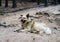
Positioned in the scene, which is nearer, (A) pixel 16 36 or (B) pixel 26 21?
(A) pixel 16 36

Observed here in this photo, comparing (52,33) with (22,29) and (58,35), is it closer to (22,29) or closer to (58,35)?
(58,35)

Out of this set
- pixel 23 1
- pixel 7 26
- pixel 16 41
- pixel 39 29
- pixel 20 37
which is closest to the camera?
pixel 16 41

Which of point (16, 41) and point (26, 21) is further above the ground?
point (26, 21)

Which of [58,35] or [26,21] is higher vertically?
[26,21]

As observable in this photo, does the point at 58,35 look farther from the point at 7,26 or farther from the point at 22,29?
the point at 7,26

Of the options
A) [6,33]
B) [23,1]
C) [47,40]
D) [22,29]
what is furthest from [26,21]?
[23,1]

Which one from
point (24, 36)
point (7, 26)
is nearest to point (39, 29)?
point (24, 36)

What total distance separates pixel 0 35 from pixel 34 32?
1.40m

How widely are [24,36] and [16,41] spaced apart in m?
0.72

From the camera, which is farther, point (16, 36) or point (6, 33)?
point (6, 33)

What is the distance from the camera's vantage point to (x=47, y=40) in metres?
7.62

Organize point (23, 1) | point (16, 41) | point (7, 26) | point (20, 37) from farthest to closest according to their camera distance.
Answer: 1. point (23, 1)
2. point (7, 26)
3. point (20, 37)
4. point (16, 41)

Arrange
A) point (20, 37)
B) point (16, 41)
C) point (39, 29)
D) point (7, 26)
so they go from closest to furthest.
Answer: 1. point (16, 41)
2. point (20, 37)
3. point (39, 29)
4. point (7, 26)

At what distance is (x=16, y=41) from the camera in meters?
7.37
